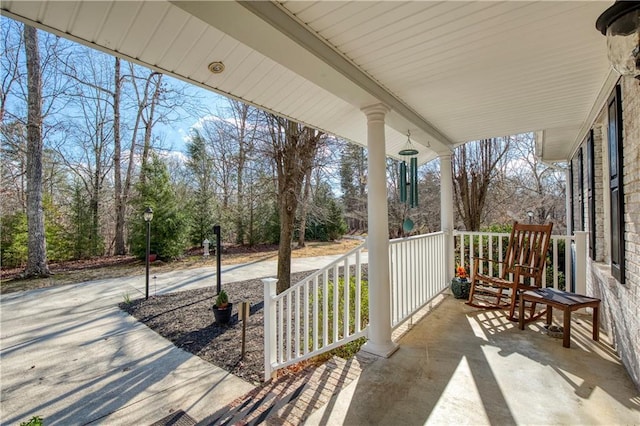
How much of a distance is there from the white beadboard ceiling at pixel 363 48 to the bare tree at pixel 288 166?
2003 millimetres

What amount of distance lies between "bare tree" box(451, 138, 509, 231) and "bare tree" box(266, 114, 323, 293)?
4.39 meters

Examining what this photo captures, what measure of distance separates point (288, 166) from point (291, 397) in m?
3.61

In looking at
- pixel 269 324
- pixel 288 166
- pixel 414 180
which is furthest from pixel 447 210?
pixel 269 324

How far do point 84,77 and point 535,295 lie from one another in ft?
44.6

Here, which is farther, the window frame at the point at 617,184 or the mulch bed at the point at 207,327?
the mulch bed at the point at 207,327

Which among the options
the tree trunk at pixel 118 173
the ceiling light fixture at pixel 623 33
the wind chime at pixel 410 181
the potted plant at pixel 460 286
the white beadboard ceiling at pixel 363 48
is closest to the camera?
the ceiling light fixture at pixel 623 33

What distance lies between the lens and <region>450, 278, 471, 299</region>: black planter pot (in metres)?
4.32

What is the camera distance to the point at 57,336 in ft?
12.6

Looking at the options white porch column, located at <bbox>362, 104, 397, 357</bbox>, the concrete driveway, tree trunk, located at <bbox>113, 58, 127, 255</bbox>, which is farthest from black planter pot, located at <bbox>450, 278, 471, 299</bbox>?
tree trunk, located at <bbox>113, 58, 127, 255</bbox>

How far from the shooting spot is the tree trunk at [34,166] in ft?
24.4

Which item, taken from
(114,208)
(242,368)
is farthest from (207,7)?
(114,208)

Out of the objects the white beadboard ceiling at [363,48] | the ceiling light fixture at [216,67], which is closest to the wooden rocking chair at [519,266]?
the white beadboard ceiling at [363,48]

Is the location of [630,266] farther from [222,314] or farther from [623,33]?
[222,314]

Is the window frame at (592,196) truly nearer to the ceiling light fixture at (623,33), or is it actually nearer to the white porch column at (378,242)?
the white porch column at (378,242)
